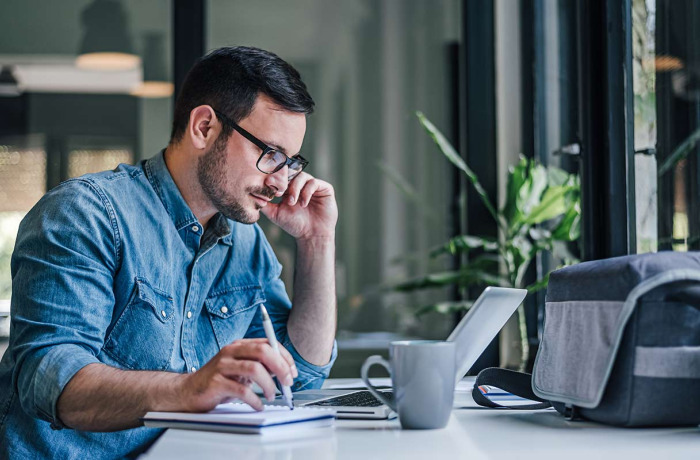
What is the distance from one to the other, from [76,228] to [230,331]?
16.9 inches

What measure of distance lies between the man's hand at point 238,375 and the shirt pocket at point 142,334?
38 centimetres

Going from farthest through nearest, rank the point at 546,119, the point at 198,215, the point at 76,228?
the point at 546,119, the point at 198,215, the point at 76,228

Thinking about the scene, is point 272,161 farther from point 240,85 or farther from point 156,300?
point 156,300

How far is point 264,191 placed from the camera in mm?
1585

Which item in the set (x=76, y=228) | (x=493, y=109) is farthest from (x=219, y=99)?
(x=493, y=109)

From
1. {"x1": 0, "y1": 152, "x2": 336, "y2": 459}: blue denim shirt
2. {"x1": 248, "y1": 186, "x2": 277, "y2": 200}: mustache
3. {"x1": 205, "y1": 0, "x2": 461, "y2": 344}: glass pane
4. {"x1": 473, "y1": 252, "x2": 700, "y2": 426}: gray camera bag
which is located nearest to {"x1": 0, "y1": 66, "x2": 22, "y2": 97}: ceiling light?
{"x1": 205, "y1": 0, "x2": 461, "y2": 344}: glass pane

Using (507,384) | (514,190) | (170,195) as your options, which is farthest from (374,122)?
(507,384)

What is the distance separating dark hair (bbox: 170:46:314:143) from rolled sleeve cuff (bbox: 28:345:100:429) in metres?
→ 0.59

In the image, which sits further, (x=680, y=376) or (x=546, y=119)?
(x=546, y=119)

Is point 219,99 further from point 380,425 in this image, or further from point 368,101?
point 368,101

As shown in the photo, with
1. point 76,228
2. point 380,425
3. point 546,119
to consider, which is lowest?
point 380,425

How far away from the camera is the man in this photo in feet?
3.64

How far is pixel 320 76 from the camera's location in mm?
3576

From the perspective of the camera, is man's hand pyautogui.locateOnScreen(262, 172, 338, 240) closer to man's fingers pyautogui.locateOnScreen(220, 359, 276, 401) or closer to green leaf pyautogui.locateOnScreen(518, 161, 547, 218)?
man's fingers pyautogui.locateOnScreen(220, 359, 276, 401)
